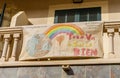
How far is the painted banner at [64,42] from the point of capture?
20.5ft

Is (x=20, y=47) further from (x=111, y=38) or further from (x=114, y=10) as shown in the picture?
(x=114, y=10)

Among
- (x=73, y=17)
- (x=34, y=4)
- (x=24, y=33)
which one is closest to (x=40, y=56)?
(x=24, y=33)

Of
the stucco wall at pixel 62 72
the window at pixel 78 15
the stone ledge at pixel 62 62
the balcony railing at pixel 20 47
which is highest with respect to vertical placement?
the window at pixel 78 15

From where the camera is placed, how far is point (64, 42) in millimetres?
6414

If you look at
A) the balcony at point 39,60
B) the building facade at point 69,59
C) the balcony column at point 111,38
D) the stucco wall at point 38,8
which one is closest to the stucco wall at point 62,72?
the building facade at point 69,59

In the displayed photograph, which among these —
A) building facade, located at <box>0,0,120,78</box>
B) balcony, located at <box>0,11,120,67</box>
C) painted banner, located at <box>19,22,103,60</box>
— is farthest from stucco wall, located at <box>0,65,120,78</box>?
painted banner, located at <box>19,22,103,60</box>

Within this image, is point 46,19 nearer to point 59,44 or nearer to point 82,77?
point 59,44

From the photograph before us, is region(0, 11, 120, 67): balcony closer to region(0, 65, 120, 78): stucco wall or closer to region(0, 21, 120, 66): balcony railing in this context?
region(0, 21, 120, 66): balcony railing

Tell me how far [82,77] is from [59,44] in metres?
0.97

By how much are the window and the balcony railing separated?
5.83 feet

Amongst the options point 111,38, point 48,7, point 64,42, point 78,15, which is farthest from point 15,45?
point 48,7

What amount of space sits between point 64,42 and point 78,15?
296cm

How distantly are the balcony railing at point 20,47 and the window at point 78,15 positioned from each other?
178 cm

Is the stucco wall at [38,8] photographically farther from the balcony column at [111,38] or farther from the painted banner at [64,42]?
the balcony column at [111,38]
